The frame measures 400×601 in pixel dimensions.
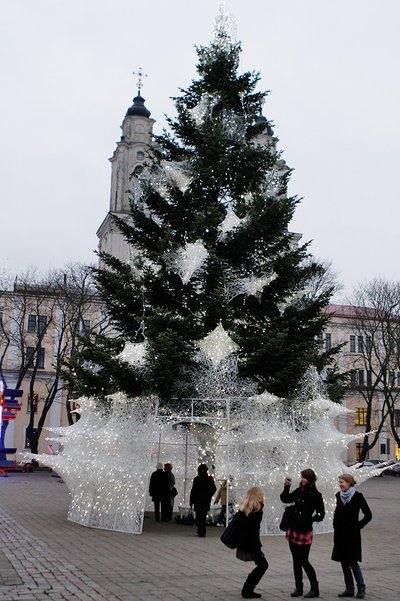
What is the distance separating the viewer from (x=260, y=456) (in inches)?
580

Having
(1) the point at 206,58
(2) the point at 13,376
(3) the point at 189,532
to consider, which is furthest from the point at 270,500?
(2) the point at 13,376

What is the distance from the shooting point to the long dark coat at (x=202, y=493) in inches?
551

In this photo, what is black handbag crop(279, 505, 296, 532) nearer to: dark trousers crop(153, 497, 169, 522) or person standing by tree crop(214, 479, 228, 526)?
person standing by tree crop(214, 479, 228, 526)

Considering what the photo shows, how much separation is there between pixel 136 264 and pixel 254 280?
293 cm

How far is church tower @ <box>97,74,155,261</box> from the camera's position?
2010 inches

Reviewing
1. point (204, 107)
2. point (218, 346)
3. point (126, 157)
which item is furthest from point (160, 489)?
point (126, 157)

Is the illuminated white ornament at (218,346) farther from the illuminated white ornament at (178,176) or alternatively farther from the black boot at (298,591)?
the black boot at (298,591)

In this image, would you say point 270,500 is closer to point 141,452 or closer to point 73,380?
point 141,452

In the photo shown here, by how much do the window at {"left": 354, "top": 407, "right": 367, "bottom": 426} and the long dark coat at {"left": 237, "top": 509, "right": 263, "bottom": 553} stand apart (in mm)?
55437

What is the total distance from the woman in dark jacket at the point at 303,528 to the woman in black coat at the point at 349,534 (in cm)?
27

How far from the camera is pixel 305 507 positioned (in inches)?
332

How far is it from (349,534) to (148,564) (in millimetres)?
3414

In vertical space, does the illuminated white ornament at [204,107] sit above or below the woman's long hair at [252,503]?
above

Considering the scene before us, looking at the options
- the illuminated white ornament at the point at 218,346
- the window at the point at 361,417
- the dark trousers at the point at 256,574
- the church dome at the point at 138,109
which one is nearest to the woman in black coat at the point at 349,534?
the dark trousers at the point at 256,574
